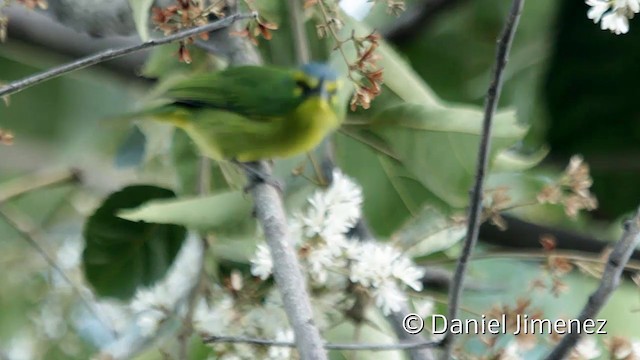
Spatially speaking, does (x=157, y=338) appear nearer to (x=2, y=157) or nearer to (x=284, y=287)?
(x=284, y=287)

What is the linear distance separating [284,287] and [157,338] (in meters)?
0.23

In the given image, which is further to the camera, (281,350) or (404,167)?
(404,167)

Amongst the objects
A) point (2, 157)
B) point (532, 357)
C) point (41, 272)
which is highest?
point (2, 157)

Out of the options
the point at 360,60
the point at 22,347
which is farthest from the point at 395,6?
the point at 22,347

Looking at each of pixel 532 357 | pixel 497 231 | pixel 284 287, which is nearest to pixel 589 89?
pixel 497 231

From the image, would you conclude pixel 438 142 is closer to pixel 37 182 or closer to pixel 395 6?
pixel 395 6

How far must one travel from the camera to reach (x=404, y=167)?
625 mm

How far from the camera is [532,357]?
2.21ft

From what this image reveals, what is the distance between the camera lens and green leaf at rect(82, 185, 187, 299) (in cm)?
63

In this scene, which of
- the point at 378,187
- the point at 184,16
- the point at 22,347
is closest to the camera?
the point at 184,16

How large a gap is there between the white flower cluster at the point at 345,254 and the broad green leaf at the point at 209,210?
33mm

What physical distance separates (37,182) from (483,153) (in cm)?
49

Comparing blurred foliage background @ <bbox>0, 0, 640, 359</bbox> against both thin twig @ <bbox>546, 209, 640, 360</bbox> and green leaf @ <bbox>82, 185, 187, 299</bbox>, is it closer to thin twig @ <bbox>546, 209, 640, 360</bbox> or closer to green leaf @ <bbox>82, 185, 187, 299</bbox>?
green leaf @ <bbox>82, 185, 187, 299</bbox>

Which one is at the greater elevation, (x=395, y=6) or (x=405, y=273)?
(x=395, y=6)
